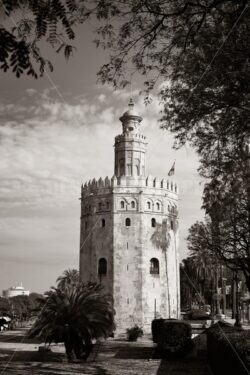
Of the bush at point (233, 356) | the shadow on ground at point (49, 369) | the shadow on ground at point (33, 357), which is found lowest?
the shadow on ground at point (33, 357)

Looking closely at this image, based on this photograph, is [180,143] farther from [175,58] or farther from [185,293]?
[185,293]

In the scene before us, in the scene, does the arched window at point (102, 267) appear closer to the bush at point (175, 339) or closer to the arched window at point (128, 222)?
the arched window at point (128, 222)

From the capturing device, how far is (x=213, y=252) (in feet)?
98.2

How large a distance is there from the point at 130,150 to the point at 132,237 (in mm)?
9540

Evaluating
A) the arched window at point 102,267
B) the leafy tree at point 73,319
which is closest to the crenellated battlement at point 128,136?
the arched window at point 102,267

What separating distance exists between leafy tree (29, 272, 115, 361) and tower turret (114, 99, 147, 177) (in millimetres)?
29193

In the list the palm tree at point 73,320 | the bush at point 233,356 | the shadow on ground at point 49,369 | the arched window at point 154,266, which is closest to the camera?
the bush at point 233,356

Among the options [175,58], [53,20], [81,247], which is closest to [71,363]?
[175,58]

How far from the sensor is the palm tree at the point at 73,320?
1928cm

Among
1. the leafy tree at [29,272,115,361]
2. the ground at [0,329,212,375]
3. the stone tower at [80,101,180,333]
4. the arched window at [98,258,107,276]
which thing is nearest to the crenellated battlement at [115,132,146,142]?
the stone tower at [80,101,180,333]

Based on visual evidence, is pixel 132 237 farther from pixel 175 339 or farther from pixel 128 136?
pixel 175 339

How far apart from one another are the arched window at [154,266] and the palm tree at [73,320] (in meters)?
25.7

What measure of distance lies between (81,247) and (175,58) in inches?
1583

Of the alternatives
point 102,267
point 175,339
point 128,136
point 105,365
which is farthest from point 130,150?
point 105,365
